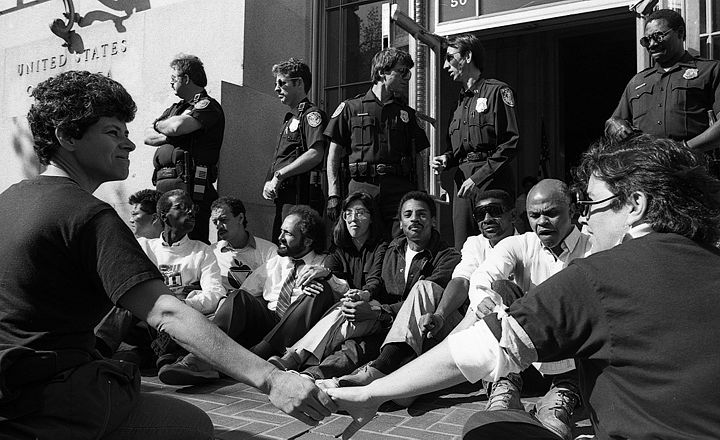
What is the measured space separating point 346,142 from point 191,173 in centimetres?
141

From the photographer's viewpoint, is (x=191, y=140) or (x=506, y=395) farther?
(x=191, y=140)

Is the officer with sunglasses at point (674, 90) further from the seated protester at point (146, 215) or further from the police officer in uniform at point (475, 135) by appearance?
the seated protester at point (146, 215)

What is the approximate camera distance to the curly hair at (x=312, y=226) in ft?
16.2

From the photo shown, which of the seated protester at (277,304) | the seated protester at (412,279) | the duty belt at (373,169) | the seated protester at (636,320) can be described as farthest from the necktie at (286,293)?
the seated protester at (636,320)

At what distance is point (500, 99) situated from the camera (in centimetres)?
518

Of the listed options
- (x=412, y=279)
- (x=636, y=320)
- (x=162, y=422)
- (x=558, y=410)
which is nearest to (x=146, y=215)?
(x=412, y=279)

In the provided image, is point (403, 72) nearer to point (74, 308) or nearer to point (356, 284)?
point (356, 284)

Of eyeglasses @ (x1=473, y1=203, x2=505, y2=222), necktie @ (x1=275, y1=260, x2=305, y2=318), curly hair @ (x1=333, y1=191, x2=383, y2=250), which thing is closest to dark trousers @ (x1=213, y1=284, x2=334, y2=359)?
necktie @ (x1=275, y1=260, x2=305, y2=318)

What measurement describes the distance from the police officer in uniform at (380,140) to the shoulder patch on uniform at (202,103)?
1.13 m

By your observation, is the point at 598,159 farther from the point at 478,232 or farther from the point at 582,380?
the point at 478,232

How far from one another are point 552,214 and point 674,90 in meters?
1.51

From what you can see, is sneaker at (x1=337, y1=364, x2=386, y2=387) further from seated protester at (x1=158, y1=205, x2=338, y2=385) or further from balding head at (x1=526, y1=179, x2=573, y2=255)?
balding head at (x1=526, y1=179, x2=573, y2=255)

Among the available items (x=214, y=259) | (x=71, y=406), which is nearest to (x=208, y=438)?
(x=71, y=406)

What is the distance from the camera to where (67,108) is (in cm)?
223
